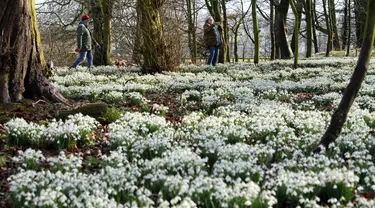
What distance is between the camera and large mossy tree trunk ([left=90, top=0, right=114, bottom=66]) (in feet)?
75.2

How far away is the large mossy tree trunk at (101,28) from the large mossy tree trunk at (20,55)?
1398cm

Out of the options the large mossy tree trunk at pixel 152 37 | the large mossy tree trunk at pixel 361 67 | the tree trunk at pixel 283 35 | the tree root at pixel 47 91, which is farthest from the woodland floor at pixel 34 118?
the tree trunk at pixel 283 35

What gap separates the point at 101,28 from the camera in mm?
26297

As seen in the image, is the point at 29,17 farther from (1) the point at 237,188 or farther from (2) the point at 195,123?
(1) the point at 237,188

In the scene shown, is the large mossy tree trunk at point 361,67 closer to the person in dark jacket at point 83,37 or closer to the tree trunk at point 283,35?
the person in dark jacket at point 83,37

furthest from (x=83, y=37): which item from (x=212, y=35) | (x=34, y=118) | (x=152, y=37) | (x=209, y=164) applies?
(x=209, y=164)

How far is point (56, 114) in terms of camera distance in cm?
718

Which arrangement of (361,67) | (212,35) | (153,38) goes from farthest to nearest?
1. (212,35)
2. (153,38)
3. (361,67)

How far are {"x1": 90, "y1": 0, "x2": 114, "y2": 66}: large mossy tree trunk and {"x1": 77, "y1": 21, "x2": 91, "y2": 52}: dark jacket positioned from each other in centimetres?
391

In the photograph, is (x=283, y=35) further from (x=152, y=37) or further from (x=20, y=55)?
(x=20, y=55)

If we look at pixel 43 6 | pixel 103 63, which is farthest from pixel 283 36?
pixel 43 6

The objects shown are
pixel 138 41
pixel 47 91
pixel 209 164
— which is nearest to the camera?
pixel 209 164

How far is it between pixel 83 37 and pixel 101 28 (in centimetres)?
867

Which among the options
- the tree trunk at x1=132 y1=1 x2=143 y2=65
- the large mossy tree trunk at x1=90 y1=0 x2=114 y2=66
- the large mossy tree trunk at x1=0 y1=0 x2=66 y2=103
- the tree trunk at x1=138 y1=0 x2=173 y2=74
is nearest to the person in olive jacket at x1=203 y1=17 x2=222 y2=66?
the tree trunk at x1=138 y1=0 x2=173 y2=74
